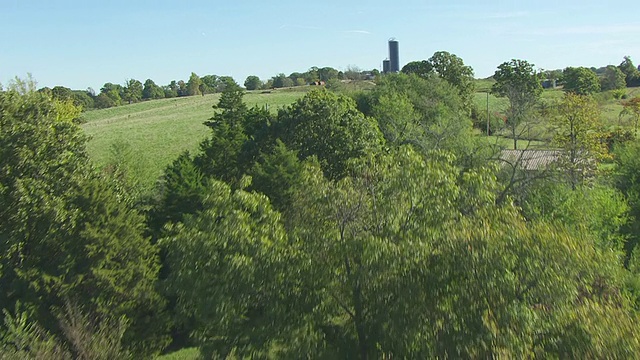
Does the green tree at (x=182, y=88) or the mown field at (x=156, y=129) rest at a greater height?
the green tree at (x=182, y=88)

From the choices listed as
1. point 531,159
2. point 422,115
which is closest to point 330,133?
point 531,159

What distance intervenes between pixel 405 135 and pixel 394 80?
31.6 meters

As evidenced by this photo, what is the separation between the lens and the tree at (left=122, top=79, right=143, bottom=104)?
150250mm

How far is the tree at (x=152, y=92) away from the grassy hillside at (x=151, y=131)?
36358 millimetres

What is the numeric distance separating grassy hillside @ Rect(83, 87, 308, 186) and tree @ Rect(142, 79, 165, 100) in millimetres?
36358

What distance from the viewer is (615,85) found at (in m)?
105

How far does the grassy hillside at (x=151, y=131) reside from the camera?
55125mm

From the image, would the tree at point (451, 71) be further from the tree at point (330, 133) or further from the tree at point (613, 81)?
the tree at point (613, 81)

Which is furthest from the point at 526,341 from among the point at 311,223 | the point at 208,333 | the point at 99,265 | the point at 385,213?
the point at 99,265

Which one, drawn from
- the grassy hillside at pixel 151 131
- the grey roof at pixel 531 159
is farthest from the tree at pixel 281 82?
the grey roof at pixel 531 159

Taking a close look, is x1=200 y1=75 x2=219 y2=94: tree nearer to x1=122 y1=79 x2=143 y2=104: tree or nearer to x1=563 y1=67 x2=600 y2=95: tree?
x1=122 y1=79 x2=143 y2=104: tree

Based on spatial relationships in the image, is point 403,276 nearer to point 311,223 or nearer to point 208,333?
point 311,223

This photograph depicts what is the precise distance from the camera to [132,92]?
5945 inches

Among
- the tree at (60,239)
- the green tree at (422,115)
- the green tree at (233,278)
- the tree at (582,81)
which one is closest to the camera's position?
the green tree at (233,278)
